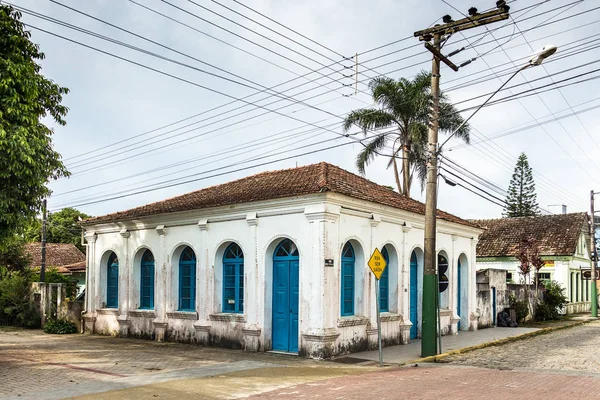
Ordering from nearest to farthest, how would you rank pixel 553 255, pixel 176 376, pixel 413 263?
1. pixel 176 376
2. pixel 413 263
3. pixel 553 255

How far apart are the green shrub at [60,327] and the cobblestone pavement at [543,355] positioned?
46.4ft

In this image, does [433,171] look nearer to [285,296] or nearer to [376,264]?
[376,264]

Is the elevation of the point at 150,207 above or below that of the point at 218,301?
above

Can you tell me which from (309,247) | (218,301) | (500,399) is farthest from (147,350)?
(500,399)

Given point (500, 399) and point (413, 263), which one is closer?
point (500, 399)

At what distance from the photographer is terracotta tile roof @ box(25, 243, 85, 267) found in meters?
39.9

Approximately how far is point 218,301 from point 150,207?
517 cm

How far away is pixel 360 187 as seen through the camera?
1794 cm

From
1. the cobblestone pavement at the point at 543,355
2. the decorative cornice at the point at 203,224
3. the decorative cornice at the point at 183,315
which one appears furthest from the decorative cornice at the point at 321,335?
the decorative cornice at the point at 203,224

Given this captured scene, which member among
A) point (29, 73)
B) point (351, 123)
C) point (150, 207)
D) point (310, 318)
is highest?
point (351, 123)

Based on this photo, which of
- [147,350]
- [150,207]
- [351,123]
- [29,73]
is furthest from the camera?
[351,123]

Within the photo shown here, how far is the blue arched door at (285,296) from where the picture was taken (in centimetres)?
1574

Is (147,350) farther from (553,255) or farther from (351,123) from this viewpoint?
(553,255)

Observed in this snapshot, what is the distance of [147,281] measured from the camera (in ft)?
66.2
